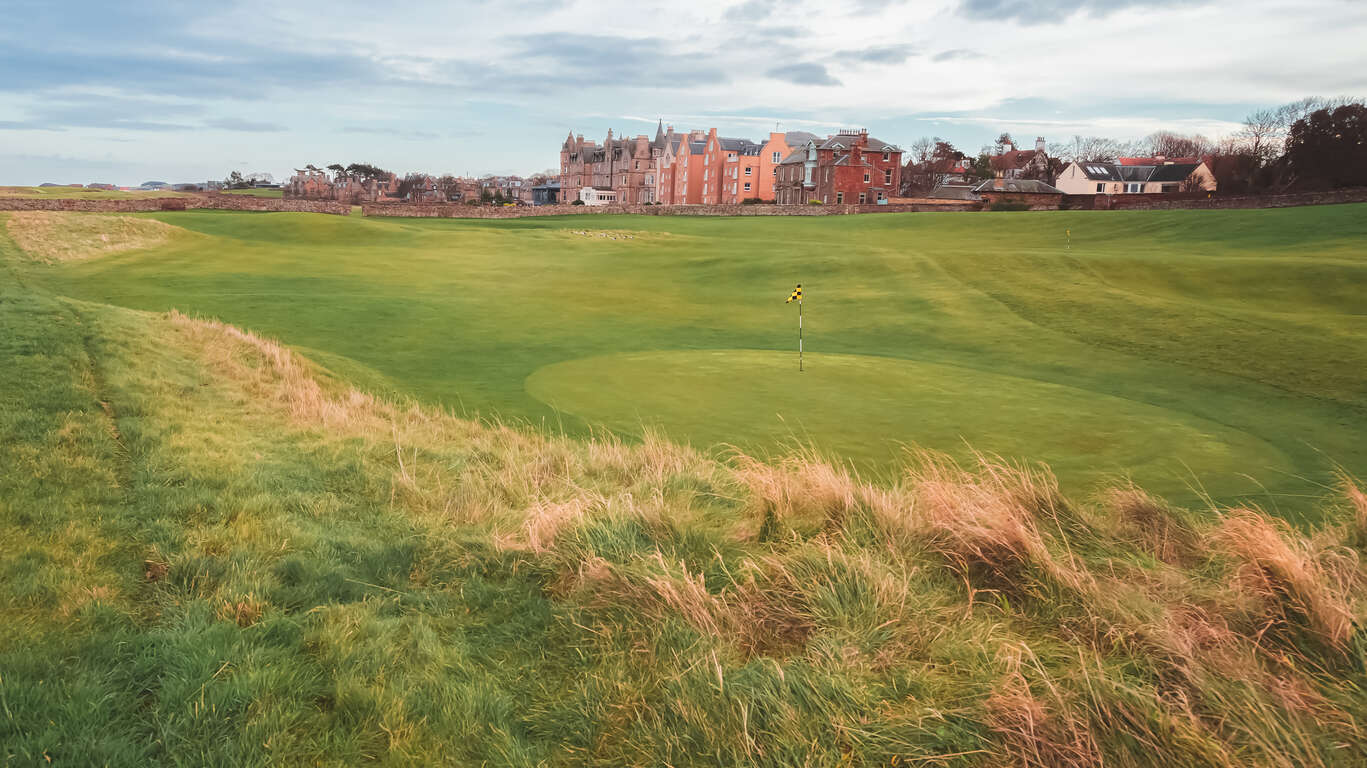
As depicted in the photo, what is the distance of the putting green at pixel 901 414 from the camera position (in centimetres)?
1073

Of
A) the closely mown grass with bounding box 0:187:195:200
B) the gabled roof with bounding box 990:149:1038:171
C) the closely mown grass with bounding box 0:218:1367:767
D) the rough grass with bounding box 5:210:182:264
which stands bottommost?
the closely mown grass with bounding box 0:218:1367:767

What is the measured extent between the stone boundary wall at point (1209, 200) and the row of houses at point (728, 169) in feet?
79.3

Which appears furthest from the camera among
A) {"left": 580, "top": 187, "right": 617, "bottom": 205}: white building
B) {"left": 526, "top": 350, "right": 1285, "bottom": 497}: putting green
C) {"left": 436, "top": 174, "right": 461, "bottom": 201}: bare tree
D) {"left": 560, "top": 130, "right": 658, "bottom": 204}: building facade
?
{"left": 436, "top": 174, "right": 461, "bottom": 201}: bare tree

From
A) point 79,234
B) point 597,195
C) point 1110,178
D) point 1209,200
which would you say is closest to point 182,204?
point 79,234

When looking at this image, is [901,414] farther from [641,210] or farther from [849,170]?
[849,170]

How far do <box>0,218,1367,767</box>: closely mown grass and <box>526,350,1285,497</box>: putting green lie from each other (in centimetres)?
278

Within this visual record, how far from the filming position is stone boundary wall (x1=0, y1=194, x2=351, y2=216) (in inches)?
2063

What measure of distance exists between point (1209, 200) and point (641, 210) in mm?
42107

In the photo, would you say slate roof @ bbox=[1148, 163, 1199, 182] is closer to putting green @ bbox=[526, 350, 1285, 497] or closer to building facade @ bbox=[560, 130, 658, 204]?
building facade @ bbox=[560, 130, 658, 204]

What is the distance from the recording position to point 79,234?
35.2m

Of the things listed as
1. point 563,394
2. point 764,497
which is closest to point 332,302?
point 563,394

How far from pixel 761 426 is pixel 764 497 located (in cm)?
520

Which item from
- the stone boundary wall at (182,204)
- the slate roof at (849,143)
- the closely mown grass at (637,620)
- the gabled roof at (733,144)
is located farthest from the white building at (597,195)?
the closely mown grass at (637,620)

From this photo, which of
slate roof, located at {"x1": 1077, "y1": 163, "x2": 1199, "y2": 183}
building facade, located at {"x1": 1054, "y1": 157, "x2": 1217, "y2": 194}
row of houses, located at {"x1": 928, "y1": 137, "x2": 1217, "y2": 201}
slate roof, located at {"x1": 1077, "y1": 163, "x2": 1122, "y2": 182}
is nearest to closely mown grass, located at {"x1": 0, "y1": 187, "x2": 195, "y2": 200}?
row of houses, located at {"x1": 928, "y1": 137, "x2": 1217, "y2": 201}
